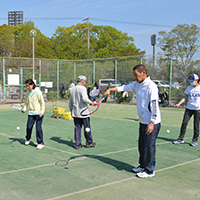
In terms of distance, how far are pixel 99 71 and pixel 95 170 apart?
58.9 ft

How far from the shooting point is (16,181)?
4.98 meters

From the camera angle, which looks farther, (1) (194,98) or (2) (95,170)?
(1) (194,98)

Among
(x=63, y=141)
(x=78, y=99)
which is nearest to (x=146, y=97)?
(x=78, y=99)

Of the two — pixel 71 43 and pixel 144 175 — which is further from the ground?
pixel 71 43

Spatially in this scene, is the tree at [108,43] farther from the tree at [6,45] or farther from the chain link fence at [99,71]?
the chain link fence at [99,71]

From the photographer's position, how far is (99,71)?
23.2 metres

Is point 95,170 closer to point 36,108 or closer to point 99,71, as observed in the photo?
point 36,108

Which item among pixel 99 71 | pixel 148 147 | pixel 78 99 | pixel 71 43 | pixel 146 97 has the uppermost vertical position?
pixel 71 43

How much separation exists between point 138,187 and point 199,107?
3887 millimetres

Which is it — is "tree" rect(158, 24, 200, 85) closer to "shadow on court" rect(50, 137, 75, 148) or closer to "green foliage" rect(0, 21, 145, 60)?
"green foliage" rect(0, 21, 145, 60)

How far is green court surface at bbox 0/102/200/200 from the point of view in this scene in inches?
176

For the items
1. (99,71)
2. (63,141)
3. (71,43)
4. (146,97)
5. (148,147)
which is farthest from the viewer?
(71,43)

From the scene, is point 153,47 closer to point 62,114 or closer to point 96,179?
point 62,114

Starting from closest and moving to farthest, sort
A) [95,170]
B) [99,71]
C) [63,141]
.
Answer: [95,170]
[63,141]
[99,71]
